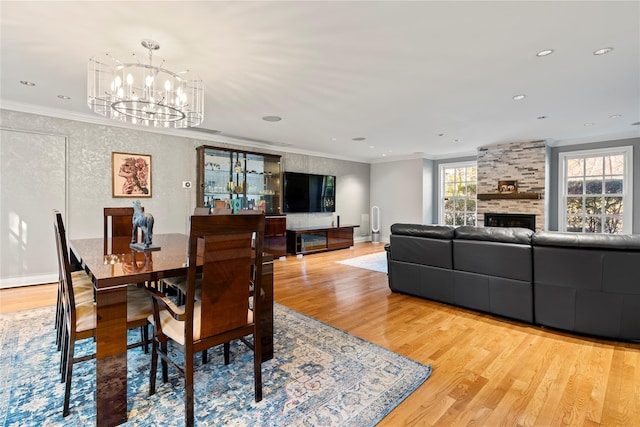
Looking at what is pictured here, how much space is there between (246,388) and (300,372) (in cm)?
38

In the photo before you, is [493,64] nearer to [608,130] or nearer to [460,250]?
[460,250]

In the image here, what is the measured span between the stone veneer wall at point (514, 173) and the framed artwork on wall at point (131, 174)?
696 cm

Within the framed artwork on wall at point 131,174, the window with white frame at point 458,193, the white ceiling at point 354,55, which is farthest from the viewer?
the window with white frame at point 458,193

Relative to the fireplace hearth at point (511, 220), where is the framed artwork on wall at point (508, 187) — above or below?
above

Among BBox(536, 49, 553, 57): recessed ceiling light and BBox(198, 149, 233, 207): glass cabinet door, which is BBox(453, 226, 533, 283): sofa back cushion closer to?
BBox(536, 49, 553, 57): recessed ceiling light

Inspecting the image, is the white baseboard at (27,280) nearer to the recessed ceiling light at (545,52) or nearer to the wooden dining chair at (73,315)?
the wooden dining chair at (73,315)

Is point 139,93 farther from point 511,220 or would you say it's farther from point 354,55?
point 511,220

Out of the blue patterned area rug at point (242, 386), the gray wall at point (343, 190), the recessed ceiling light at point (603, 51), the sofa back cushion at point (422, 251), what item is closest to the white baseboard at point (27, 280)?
the blue patterned area rug at point (242, 386)

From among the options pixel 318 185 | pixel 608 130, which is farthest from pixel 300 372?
pixel 608 130

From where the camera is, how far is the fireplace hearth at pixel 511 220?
6.49 meters

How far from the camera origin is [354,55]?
2.71 metres

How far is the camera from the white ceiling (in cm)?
Answer: 209

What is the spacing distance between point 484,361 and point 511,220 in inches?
216

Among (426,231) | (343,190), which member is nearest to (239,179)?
(343,190)
